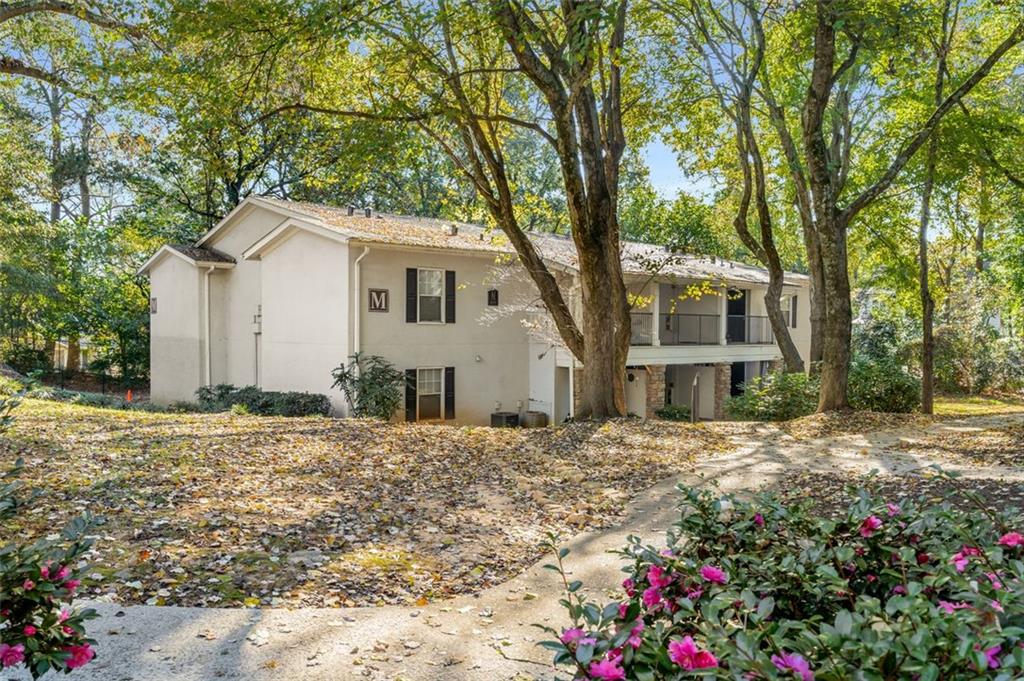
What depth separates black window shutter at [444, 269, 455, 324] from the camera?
17250mm

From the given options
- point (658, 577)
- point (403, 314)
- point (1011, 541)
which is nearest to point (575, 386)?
point (403, 314)

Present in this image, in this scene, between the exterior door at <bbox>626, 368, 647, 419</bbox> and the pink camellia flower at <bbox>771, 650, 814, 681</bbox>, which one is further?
the exterior door at <bbox>626, 368, 647, 419</bbox>

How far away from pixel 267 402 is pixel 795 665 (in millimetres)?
15700

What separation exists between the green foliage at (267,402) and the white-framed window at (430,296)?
299 cm

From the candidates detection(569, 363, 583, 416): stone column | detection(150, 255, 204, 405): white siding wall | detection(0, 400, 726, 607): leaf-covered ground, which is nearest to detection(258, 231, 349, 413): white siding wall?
detection(150, 255, 204, 405): white siding wall

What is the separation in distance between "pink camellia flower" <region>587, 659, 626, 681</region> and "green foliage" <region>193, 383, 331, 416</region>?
1447cm

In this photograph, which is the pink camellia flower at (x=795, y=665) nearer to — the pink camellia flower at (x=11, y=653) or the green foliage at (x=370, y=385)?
the pink camellia flower at (x=11, y=653)

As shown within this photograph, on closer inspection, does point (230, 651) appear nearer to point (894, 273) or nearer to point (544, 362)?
point (544, 362)

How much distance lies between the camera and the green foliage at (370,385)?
15.0 meters

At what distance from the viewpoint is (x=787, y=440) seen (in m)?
11.2

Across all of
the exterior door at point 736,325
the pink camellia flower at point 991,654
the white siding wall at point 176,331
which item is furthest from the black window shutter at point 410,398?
the pink camellia flower at point 991,654

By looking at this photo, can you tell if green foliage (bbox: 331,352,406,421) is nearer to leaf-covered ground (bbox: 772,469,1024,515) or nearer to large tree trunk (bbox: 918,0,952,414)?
leaf-covered ground (bbox: 772,469,1024,515)

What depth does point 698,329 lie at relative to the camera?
882 inches

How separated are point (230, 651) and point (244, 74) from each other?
332 inches
